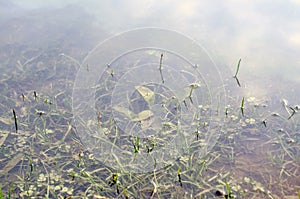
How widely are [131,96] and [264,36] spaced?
1.62 m

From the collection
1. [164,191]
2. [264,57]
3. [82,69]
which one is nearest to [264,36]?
[264,57]

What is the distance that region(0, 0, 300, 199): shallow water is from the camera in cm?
217

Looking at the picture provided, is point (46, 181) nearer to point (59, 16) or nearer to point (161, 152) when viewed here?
point (161, 152)

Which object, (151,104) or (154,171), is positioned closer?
(154,171)

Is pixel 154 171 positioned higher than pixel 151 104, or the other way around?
pixel 151 104

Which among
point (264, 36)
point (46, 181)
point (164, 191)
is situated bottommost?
point (46, 181)

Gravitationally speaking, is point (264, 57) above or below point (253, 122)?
above

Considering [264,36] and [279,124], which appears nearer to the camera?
[279,124]

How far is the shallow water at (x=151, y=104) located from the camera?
2166mm

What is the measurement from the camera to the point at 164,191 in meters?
2.11

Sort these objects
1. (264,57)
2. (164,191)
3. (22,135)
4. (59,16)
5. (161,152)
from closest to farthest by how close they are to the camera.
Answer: (164,191)
(161,152)
(22,135)
(264,57)
(59,16)

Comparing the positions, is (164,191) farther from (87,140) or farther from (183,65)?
(183,65)

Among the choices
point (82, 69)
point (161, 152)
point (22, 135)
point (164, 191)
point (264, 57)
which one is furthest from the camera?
point (264, 57)

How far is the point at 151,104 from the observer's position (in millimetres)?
2621
